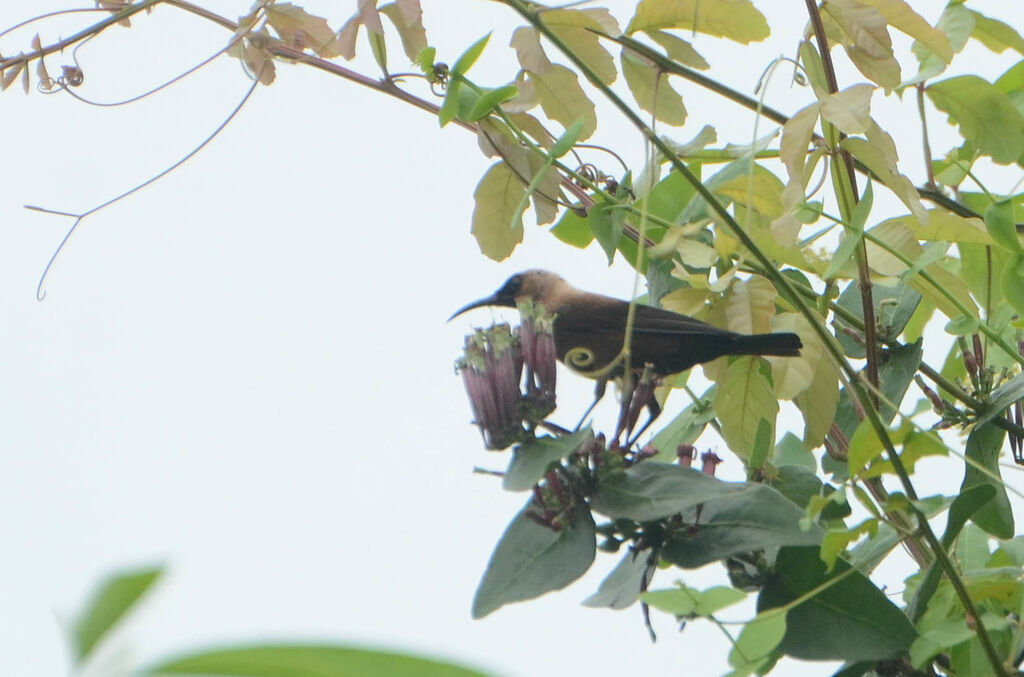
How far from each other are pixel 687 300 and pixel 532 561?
69 centimetres

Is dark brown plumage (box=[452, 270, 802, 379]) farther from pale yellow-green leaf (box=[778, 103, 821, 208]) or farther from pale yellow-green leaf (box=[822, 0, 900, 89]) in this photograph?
pale yellow-green leaf (box=[822, 0, 900, 89])

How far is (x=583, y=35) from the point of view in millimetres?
2070

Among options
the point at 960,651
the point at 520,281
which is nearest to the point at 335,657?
the point at 960,651

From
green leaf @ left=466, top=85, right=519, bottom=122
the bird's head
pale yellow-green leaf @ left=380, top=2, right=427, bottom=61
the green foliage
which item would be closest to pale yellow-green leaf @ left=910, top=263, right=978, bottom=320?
the green foliage

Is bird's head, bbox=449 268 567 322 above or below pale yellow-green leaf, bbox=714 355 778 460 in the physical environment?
above

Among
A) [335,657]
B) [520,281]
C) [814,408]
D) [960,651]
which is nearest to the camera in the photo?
[335,657]

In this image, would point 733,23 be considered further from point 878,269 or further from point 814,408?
point 814,408

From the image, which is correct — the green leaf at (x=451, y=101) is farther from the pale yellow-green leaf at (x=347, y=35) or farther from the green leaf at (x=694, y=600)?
the green leaf at (x=694, y=600)

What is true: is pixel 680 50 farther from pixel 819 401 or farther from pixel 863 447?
pixel 863 447

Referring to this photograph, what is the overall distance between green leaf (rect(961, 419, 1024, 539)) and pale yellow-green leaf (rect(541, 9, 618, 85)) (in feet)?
3.18

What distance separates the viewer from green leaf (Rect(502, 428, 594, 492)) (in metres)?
1.46

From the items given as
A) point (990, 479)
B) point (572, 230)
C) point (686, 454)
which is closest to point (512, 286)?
point (572, 230)

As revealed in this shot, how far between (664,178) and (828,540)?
1011 millimetres

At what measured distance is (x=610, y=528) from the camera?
1.60 metres
